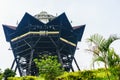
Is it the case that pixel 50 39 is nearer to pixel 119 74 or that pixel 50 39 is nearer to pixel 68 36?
pixel 68 36

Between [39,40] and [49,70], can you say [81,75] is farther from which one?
[39,40]

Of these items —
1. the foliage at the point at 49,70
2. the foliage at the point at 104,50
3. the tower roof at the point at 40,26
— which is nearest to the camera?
the foliage at the point at 104,50

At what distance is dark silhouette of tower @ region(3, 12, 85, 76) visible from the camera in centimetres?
9319

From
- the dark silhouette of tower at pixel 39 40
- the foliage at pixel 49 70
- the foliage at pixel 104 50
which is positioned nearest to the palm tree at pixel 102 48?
the foliage at pixel 104 50

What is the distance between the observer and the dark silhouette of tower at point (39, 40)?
306 ft

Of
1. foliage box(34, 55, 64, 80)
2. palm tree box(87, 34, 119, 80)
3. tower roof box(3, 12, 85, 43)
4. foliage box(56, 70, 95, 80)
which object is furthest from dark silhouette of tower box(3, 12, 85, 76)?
palm tree box(87, 34, 119, 80)

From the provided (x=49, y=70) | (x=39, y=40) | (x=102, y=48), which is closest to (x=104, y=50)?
(x=102, y=48)

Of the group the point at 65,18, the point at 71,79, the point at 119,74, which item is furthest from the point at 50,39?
the point at 119,74

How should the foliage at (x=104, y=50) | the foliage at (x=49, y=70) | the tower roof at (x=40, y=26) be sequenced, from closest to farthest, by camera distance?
the foliage at (x=104, y=50) < the foliage at (x=49, y=70) < the tower roof at (x=40, y=26)

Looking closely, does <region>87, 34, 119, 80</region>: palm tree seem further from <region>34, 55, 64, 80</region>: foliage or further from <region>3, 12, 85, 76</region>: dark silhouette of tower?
<region>3, 12, 85, 76</region>: dark silhouette of tower

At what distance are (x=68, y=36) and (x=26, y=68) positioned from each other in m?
16.1

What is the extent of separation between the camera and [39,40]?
9325 centimetres

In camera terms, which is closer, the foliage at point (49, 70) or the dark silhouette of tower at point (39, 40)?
the foliage at point (49, 70)

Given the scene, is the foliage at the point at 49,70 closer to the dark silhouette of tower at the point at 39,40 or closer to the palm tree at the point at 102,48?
the palm tree at the point at 102,48
